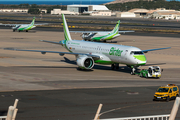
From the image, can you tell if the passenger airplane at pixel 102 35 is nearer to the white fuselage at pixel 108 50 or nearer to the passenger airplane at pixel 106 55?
the white fuselage at pixel 108 50

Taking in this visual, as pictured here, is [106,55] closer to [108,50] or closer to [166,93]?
[108,50]

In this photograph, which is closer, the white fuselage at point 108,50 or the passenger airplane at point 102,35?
the white fuselage at point 108,50

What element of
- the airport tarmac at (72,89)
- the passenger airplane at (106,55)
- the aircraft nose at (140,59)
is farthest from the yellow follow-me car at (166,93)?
the passenger airplane at (106,55)

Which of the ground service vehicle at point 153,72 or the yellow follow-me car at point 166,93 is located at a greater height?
the yellow follow-me car at point 166,93

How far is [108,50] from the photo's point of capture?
167 ft

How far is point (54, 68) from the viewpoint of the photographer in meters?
53.4

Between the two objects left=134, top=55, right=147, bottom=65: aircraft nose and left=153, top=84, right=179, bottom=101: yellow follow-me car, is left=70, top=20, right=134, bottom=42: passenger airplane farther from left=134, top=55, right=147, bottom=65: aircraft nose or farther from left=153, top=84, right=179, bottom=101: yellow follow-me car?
left=153, top=84, right=179, bottom=101: yellow follow-me car

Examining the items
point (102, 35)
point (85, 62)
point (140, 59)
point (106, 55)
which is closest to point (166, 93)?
point (140, 59)

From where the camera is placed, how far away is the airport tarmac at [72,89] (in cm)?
2614

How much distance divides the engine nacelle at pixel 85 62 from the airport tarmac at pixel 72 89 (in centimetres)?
110

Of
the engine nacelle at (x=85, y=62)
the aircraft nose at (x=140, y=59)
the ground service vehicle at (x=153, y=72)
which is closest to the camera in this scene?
the ground service vehicle at (x=153, y=72)

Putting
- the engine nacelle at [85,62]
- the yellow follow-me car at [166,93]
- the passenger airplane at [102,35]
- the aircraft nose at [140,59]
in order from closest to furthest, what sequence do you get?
the yellow follow-me car at [166,93], the aircraft nose at [140,59], the engine nacelle at [85,62], the passenger airplane at [102,35]

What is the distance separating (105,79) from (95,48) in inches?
394

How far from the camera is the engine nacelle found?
163 feet
